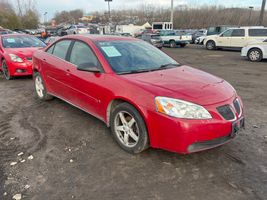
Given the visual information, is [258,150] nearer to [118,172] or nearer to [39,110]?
[118,172]

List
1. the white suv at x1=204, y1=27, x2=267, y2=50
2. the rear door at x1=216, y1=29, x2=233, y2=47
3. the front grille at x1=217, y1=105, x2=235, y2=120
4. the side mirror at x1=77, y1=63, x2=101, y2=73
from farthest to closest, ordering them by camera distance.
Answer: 1. the rear door at x1=216, y1=29, x2=233, y2=47
2. the white suv at x1=204, y1=27, x2=267, y2=50
3. the side mirror at x1=77, y1=63, x2=101, y2=73
4. the front grille at x1=217, y1=105, x2=235, y2=120

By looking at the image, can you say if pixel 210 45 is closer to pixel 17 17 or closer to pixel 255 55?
pixel 255 55

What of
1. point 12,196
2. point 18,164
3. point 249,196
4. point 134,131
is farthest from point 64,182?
point 249,196

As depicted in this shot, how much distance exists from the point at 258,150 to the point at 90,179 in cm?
230

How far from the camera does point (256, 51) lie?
12852 mm

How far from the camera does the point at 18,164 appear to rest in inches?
121

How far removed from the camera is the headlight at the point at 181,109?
Answer: 9.02 feet

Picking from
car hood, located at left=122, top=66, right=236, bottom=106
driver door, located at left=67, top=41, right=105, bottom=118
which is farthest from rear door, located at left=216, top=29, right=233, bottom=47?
driver door, located at left=67, top=41, right=105, bottom=118

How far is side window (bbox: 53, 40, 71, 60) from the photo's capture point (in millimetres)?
4531

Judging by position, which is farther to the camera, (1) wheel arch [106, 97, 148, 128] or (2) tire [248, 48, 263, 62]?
(2) tire [248, 48, 263, 62]

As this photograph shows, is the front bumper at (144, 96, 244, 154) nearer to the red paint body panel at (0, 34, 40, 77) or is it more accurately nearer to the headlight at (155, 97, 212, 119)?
the headlight at (155, 97, 212, 119)

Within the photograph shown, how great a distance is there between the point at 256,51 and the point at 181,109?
12.0m

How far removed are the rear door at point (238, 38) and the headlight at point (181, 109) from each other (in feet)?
57.1

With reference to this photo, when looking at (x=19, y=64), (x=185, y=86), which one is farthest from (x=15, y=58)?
(x=185, y=86)
